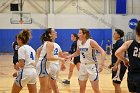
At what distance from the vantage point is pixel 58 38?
Answer: 28.4 m

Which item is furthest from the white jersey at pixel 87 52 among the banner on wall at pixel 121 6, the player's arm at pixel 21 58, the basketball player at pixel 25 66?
the banner on wall at pixel 121 6

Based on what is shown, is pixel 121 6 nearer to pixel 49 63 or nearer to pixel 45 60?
pixel 49 63

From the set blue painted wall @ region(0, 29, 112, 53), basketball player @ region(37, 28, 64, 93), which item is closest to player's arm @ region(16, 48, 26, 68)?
basketball player @ region(37, 28, 64, 93)

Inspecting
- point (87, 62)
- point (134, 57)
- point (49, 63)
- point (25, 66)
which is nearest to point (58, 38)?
point (49, 63)

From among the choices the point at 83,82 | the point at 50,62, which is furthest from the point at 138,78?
the point at 50,62

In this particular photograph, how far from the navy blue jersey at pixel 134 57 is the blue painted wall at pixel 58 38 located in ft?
76.8

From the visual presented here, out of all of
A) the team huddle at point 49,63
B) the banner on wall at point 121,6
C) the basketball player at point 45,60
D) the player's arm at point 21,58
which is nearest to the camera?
the player's arm at point 21,58

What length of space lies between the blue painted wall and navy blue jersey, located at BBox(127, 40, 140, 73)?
76.8ft

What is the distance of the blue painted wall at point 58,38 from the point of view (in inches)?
1091

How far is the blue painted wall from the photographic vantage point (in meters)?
27.7

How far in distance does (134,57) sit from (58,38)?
23573 millimetres

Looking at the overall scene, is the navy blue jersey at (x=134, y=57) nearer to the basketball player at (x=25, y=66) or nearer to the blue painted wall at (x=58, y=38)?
the basketball player at (x=25, y=66)

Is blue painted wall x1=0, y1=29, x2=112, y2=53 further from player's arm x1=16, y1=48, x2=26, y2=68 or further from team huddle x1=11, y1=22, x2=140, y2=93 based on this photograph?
player's arm x1=16, y1=48, x2=26, y2=68

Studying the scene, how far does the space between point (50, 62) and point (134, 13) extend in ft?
74.7
